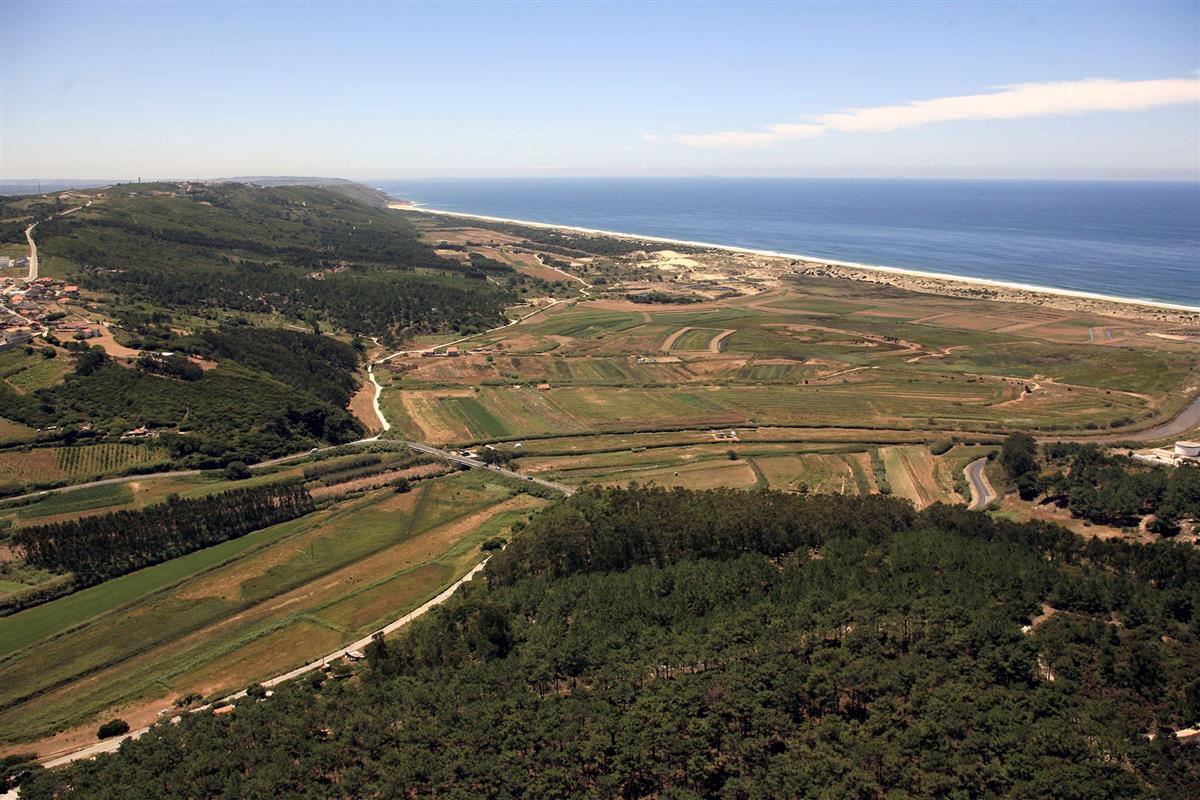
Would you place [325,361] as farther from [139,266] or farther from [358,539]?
[139,266]

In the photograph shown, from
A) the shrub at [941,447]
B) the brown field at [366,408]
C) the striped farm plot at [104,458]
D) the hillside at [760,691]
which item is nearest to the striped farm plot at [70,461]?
the striped farm plot at [104,458]

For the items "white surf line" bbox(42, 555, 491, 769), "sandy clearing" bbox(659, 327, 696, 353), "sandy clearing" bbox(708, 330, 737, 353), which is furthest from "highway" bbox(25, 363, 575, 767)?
"sandy clearing" bbox(708, 330, 737, 353)

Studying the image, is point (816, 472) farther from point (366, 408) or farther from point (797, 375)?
point (366, 408)

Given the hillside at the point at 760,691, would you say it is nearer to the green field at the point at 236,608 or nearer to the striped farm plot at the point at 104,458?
the green field at the point at 236,608

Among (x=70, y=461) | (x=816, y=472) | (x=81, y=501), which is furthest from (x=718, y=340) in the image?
(x=81, y=501)

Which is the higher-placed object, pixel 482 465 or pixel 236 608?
pixel 482 465

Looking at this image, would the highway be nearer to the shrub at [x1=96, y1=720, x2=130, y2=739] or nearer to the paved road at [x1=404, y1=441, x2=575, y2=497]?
the paved road at [x1=404, y1=441, x2=575, y2=497]

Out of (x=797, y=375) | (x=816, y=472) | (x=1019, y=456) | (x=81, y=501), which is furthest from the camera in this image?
(x=797, y=375)
